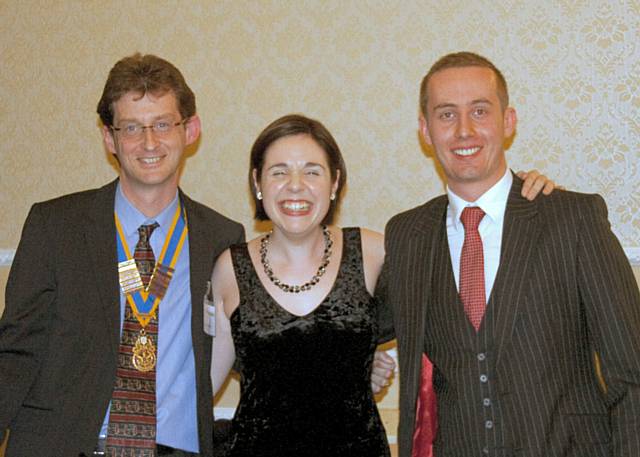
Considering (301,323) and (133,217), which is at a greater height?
(133,217)

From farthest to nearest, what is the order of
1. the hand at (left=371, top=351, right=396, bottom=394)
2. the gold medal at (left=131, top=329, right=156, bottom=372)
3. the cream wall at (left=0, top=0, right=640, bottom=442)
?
the cream wall at (left=0, top=0, right=640, bottom=442) → the hand at (left=371, top=351, right=396, bottom=394) → the gold medal at (left=131, top=329, right=156, bottom=372)

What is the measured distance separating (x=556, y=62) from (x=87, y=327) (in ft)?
7.72

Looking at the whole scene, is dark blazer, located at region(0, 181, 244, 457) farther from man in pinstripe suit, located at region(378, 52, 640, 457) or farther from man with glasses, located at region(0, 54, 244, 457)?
man in pinstripe suit, located at region(378, 52, 640, 457)

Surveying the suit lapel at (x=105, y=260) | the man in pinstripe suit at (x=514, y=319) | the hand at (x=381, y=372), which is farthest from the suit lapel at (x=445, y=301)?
the suit lapel at (x=105, y=260)

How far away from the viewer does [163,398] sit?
267 cm

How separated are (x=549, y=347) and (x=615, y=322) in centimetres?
20

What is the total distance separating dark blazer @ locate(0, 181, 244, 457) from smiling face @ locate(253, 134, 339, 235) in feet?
1.82

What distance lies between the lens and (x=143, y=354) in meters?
2.60

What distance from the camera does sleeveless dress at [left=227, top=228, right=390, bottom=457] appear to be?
260 centimetres

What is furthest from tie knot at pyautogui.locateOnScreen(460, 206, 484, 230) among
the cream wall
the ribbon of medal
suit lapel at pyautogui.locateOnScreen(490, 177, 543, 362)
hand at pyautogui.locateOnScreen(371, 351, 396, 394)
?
the cream wall

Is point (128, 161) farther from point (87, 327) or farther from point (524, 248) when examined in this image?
point (524, 248)

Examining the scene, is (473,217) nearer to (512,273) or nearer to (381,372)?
(512,273)

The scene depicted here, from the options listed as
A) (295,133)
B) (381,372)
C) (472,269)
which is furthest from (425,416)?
(295,133)

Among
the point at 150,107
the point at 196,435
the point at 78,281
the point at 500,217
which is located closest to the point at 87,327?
the point at 78,281
